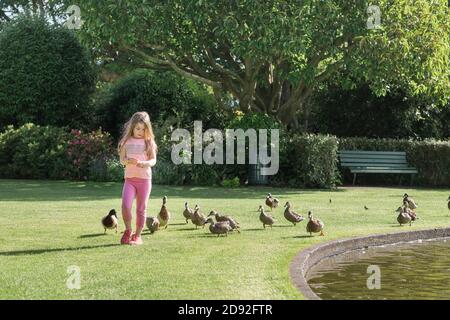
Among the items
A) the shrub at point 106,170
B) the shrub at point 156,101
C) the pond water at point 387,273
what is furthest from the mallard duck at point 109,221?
the shrub at point 156,101

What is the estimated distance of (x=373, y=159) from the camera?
88.6ft

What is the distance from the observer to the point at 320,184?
78.2ft

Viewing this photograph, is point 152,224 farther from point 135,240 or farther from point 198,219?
point 135,240

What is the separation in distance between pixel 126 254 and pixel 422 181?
1996 centimetres

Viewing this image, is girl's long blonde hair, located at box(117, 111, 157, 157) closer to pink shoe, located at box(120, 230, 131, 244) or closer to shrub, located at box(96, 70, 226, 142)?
pink shoe, located at box(120, 230, 131, 244)

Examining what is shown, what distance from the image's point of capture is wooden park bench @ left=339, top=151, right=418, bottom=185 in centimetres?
2649

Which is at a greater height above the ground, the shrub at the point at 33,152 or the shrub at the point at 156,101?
the shrub at the point at 156,101

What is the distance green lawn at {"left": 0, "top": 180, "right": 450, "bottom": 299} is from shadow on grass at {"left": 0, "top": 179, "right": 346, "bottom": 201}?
0.09 meters

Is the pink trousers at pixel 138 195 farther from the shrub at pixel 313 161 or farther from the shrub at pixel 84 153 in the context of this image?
the shrub at pixel 84 153

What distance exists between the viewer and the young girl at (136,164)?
10281 mm

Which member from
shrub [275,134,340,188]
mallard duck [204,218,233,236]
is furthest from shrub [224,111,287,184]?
mallard duck [204,218,233,236]

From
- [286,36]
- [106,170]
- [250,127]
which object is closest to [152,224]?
[286,36]

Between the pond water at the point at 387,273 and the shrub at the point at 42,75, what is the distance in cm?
1953

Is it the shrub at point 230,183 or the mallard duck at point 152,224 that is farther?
the shrub at point 230,183
